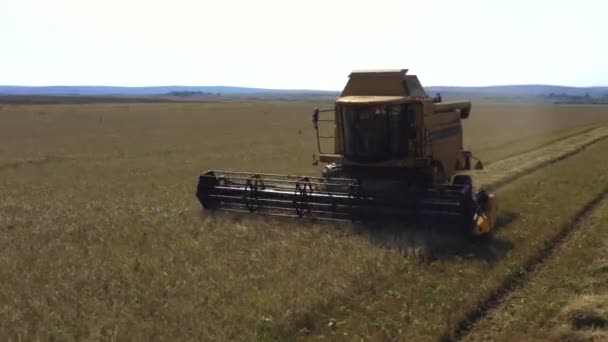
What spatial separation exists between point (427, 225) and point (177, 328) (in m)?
5.69

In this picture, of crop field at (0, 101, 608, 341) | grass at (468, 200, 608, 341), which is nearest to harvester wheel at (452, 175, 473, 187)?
crop field at (0, 101, 608, 341)

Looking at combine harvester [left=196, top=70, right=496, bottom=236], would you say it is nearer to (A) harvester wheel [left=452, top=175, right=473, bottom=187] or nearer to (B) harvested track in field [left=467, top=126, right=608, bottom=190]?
(A) harvester wheel [left=452, top=175, right=473, bottom=187]

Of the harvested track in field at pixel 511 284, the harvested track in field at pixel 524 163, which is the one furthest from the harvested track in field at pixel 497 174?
the harvested track in field at pixel 511 284

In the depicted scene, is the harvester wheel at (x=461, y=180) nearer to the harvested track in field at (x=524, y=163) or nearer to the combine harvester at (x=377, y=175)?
the combine harvester at (x=377, y=175)

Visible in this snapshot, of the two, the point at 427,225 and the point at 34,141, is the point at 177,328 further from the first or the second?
the point at 34,141

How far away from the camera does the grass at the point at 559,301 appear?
7.25m

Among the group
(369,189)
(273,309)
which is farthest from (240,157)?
(273,309)

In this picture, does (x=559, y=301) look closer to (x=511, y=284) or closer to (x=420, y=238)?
(x=511, y=284)

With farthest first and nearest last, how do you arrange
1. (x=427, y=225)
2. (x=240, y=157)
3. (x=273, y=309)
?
(x=240, y=157) → (x=427, y=225) → (x=273, y=309)

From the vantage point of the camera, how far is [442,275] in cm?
932

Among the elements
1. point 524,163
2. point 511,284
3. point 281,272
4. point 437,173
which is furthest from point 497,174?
point 281,272

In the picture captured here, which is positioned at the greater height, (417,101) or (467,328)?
(417,101)

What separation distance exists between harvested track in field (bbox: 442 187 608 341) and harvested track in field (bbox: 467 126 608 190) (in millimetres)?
5689

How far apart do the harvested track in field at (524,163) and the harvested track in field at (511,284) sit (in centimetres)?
569
